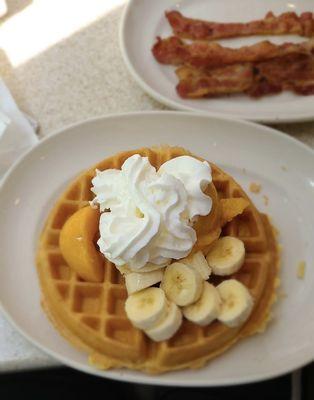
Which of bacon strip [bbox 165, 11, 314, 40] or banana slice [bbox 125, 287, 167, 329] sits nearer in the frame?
banana slice [bbox 125, 287, 167, 329]

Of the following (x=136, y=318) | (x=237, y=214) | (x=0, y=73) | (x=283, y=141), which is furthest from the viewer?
(x=0, y=73)

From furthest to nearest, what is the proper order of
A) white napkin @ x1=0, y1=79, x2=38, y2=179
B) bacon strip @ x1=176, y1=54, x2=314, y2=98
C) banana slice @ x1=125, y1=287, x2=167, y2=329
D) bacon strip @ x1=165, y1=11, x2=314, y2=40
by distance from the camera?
bacon strip @ x1=165, y1=11, x2=314, y2=40 → bacon strip @ x1=176, y1=54, x2=314, y2=98 → white napkin @ x1=0, y1=79, x2=38, y2=179 → banana slice @ x1=125, y1=287, x2=167, y2=329

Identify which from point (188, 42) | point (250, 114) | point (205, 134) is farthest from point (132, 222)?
point (188, 42)

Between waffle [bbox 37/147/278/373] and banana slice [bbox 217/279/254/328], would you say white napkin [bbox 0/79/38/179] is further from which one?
banana slice [bbox 217/279/254/328]

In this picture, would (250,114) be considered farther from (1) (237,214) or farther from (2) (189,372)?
(2) (189,372)

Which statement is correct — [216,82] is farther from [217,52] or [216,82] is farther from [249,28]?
[249,28]

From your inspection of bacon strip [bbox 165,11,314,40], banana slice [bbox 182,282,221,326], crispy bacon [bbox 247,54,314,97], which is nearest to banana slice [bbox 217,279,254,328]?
banana slice [bbox 182,282,221,326]
